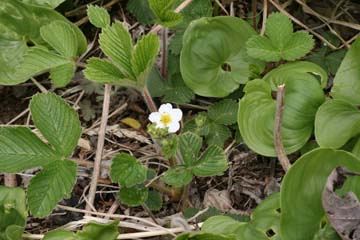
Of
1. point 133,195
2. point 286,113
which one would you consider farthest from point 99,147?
point 286,113

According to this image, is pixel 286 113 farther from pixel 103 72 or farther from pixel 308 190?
pixel 103 72

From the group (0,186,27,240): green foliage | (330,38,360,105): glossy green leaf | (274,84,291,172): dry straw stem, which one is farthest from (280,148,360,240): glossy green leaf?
(0,186,27,240): green foliage

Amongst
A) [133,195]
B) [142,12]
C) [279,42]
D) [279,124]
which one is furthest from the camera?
[142,12]

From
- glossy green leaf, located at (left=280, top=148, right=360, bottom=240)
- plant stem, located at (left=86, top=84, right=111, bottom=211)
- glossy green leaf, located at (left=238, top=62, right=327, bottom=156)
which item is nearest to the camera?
glossy green leaf, located at (left=280, top=148, right=360, bottom=240)

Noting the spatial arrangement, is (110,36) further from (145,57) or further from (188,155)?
(188,155)

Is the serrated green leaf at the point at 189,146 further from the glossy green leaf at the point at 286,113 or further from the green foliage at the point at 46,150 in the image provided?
the green foliage at the point at 46,150

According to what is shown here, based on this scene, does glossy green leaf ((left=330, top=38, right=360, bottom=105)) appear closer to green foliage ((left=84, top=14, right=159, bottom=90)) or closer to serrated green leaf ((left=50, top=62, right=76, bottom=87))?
green foliage ((left=84, top=14, right=159, bottom=90))
